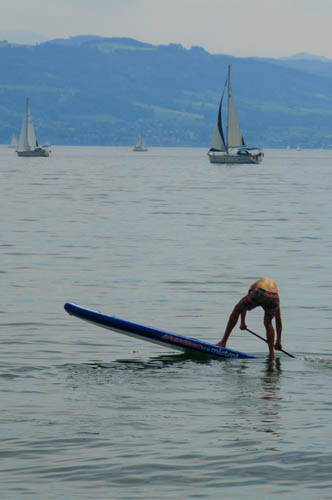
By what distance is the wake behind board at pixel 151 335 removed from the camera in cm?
2134

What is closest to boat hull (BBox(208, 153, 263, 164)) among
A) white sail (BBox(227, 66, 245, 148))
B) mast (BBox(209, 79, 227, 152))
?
mast (BBox(209, 79, 227, 152))

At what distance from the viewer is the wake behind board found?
21344mm

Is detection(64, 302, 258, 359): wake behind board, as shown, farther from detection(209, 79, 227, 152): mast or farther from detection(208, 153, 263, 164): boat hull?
detection(208, 153, 263, 164): boat hull

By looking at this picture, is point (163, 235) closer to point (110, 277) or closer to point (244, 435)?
point (110, 277)

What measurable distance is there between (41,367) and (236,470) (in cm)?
747

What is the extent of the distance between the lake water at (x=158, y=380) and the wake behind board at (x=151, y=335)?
271mm

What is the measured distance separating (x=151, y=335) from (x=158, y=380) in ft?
8.05

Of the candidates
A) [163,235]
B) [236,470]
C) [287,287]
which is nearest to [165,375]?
[236,470]

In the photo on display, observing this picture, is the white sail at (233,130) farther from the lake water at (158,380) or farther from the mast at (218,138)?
the lake water at (158,380)

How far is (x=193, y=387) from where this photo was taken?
18.7 metres

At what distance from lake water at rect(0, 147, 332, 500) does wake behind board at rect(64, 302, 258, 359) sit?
0.27 metres

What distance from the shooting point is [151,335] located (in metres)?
21.7

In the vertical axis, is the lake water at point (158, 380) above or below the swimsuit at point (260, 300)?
below

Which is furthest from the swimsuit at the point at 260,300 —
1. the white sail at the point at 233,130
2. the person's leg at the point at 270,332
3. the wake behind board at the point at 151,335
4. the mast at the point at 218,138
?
the mast at the point at 218,138
